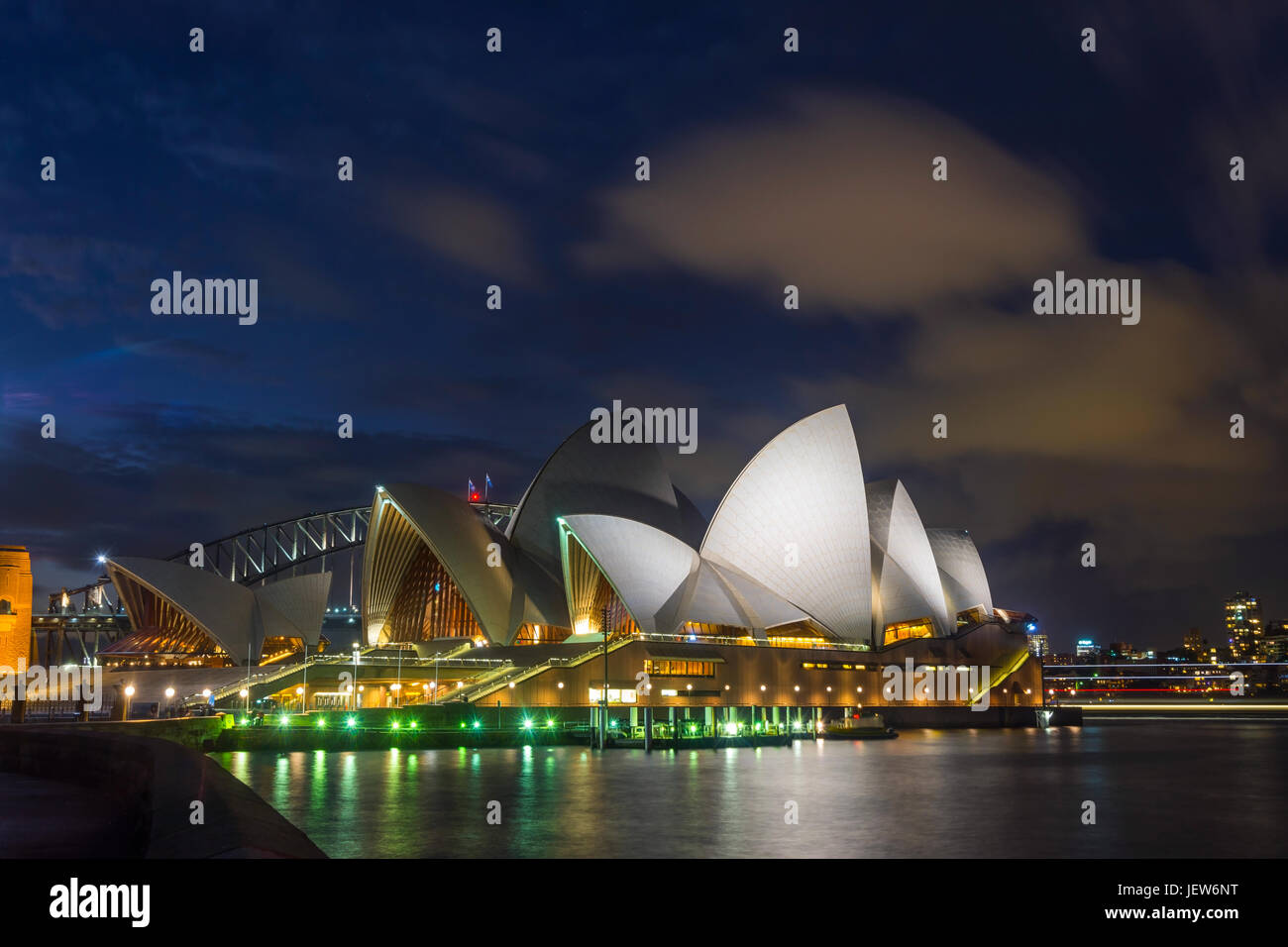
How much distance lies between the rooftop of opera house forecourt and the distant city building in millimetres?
30233

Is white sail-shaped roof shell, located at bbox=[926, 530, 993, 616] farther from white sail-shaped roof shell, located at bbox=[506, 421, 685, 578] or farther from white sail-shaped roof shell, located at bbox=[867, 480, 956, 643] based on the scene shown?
white sail-shaped roof shell, located at bbox=[506, 421, 685, 578]

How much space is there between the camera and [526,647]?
6266cm

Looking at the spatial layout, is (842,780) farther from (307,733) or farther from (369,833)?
(307,733)

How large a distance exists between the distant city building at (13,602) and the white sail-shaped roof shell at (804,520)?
45333 mm

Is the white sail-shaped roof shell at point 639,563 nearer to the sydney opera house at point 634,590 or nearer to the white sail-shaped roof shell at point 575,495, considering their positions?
the sydney opera house at point 634,590

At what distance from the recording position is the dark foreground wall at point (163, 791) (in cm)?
855

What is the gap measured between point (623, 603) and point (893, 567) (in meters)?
22.7

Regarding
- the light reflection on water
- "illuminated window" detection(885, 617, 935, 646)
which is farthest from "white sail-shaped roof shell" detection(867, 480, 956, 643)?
the light reflection on water

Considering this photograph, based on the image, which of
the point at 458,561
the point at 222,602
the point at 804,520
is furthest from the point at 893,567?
the point at 222,602

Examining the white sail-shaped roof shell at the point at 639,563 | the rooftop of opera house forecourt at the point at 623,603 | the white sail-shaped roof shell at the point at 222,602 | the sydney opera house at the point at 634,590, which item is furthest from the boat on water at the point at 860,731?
the white sail-shaped roof shell at the point at 222,602

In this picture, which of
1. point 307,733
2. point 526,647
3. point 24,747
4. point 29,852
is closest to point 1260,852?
point 29,852

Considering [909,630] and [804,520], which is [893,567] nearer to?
[909,630]

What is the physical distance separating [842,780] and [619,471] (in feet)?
142

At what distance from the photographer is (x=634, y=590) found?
64500mm
